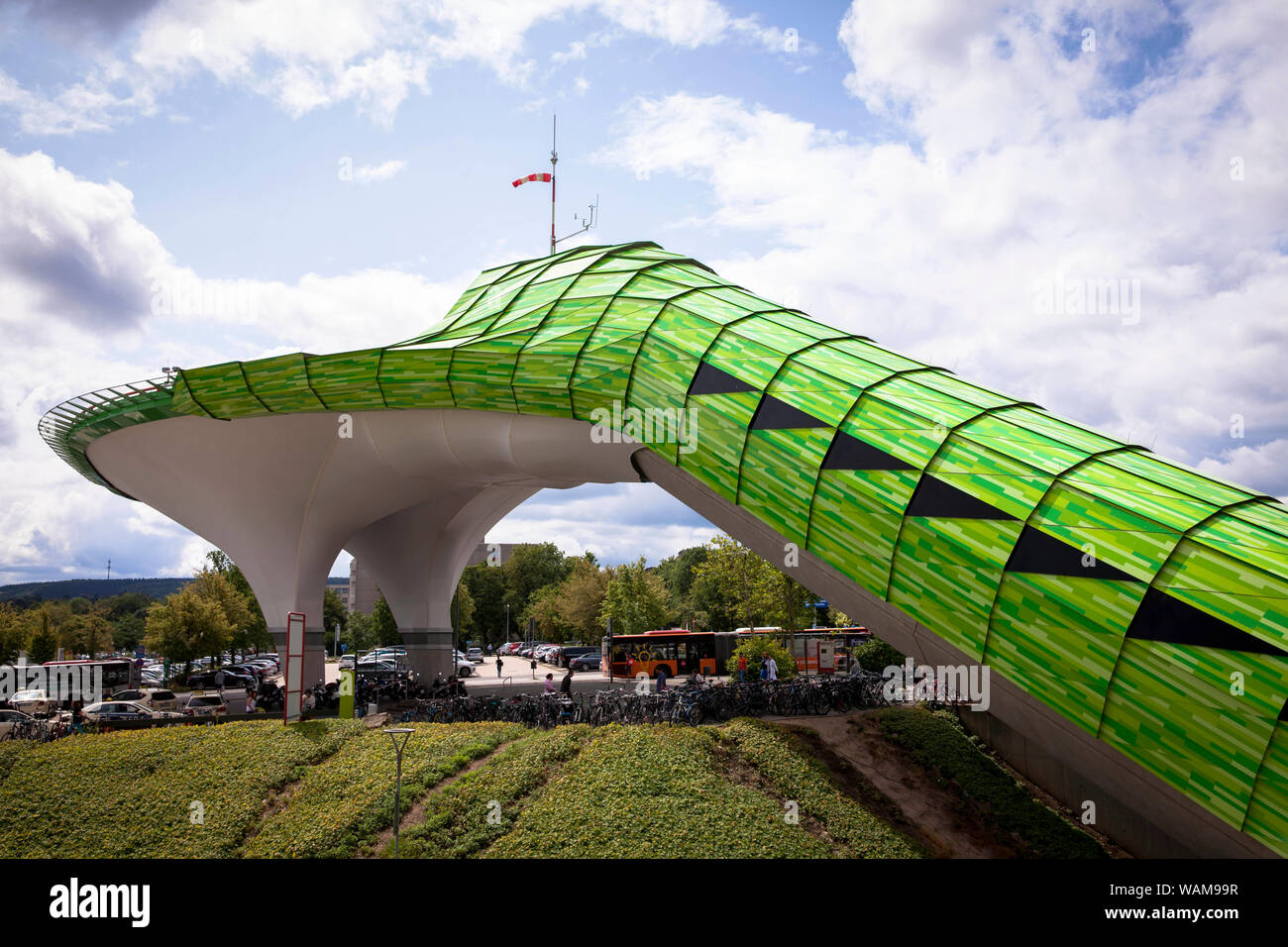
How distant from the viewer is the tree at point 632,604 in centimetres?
5934

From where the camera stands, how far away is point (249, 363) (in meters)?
25.2

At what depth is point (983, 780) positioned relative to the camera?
813 inches

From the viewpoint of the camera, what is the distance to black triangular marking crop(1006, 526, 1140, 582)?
13758 millimetres

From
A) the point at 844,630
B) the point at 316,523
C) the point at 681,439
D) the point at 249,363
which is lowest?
the point at 844,630

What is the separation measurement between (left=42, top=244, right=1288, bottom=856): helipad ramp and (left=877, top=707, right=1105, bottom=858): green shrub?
3.33 ft

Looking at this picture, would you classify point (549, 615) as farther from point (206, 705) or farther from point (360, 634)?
point (206, 705)

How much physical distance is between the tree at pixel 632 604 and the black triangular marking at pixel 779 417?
41340 mm

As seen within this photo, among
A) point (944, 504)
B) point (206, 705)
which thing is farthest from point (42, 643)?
point (944, 504)

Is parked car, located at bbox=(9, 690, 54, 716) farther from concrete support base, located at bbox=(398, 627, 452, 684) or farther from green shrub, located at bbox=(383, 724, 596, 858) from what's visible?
green shrub, located at bbox=(383, 724, 596, 858)

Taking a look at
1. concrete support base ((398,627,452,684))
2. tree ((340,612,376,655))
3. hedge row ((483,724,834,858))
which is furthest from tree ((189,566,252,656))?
hedge row ((483,724,834,858))
